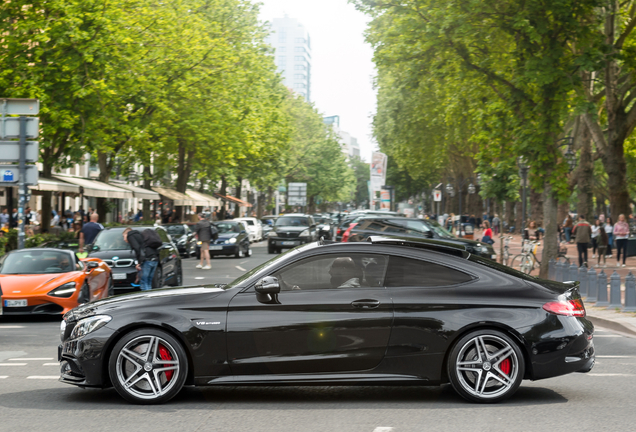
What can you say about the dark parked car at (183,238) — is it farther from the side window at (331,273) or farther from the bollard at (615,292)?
the side window at (331,273)

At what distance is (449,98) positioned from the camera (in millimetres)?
39750

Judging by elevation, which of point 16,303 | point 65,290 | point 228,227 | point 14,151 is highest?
point 14,151

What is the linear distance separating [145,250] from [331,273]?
9.13 m

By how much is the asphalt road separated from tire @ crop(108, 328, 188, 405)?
132 mm

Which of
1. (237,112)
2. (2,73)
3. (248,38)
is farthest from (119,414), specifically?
(248,38)

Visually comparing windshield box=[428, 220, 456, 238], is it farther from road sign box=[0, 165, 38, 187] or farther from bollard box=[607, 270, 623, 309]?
road sign box=[0, 165, 38, 187]

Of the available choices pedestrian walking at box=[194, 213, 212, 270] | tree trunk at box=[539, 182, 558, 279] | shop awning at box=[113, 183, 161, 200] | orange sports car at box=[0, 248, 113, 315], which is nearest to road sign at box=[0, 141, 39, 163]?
orange sports car at box=[0, 248, 113, 315]

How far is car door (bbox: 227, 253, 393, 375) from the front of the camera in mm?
6715

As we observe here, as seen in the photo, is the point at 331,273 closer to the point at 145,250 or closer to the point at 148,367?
the point at 148,367

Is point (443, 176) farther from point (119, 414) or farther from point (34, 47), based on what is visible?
point (119, 414)

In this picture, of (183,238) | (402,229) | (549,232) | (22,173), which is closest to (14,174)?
(22,173)

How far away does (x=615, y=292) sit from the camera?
15062 mm

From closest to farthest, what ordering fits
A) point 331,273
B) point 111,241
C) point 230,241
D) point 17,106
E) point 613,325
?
point 331,273, point 613,325, point 17,106, point 111,241, point 230,241

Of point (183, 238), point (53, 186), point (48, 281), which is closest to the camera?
point (48, 281)
